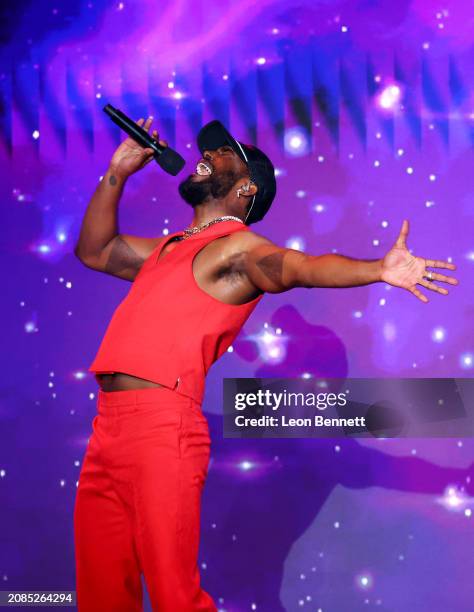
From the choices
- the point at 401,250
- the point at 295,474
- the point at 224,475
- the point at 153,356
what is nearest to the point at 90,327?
the point at 224,475

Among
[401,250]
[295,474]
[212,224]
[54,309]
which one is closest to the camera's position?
[401,250]

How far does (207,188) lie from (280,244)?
0.70m

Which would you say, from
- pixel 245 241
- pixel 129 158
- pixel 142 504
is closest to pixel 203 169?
pixel 129 158

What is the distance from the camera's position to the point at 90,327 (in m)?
2.87

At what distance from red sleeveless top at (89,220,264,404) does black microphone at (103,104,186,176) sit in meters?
0.26

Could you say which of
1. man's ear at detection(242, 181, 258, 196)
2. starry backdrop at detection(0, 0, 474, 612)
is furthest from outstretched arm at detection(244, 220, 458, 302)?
starry backdrop at detection(0, 0, 474, 612)

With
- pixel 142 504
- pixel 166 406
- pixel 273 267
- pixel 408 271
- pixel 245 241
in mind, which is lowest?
pixel 142 504

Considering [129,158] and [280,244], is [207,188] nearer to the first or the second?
[129,158]

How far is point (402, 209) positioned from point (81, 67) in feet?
4.19

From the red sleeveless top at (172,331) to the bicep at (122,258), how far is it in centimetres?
30

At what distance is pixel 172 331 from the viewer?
185cm

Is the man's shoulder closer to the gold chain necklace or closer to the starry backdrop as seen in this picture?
the gold chain necklace

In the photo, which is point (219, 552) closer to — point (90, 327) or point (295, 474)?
point (295, 474)

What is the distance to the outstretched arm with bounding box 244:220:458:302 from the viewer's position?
62.8 inches
